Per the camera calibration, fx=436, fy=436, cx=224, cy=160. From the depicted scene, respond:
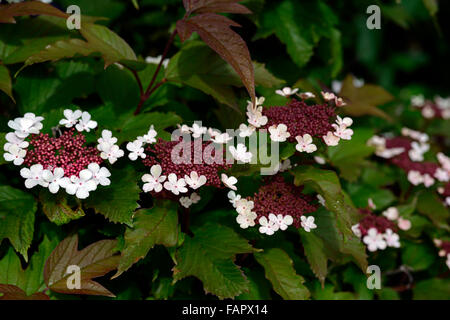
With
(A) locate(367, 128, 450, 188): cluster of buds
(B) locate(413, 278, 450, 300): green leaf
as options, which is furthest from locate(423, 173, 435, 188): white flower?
Answer: (B) locate(413, 278, 450, 300): green leaf

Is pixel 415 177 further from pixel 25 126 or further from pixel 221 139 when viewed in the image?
pixel 25 126

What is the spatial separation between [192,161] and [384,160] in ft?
4.31

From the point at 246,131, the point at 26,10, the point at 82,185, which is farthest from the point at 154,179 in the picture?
the point at 26,10

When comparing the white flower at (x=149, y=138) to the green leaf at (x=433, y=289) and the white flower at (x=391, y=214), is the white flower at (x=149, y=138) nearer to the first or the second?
the white flower at (x=391, y=214)

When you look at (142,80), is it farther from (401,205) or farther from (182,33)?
(401,205)

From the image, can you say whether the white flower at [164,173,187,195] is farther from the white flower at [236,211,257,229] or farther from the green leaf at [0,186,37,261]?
the green leaf at [0,186,37,261]

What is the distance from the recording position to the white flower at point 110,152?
4.01ft

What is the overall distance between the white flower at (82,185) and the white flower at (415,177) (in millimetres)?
1349

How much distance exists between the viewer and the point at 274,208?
125 centimetres

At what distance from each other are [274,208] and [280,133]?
0.22m

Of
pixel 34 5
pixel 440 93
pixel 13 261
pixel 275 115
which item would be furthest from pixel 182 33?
pixel 440 93

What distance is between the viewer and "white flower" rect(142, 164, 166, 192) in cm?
120

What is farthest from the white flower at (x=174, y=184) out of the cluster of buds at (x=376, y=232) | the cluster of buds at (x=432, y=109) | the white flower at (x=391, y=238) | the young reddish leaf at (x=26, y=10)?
the cluster of buds at (x=432, y=109)

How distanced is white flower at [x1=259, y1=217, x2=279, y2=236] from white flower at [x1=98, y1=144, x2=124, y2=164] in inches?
17.3
